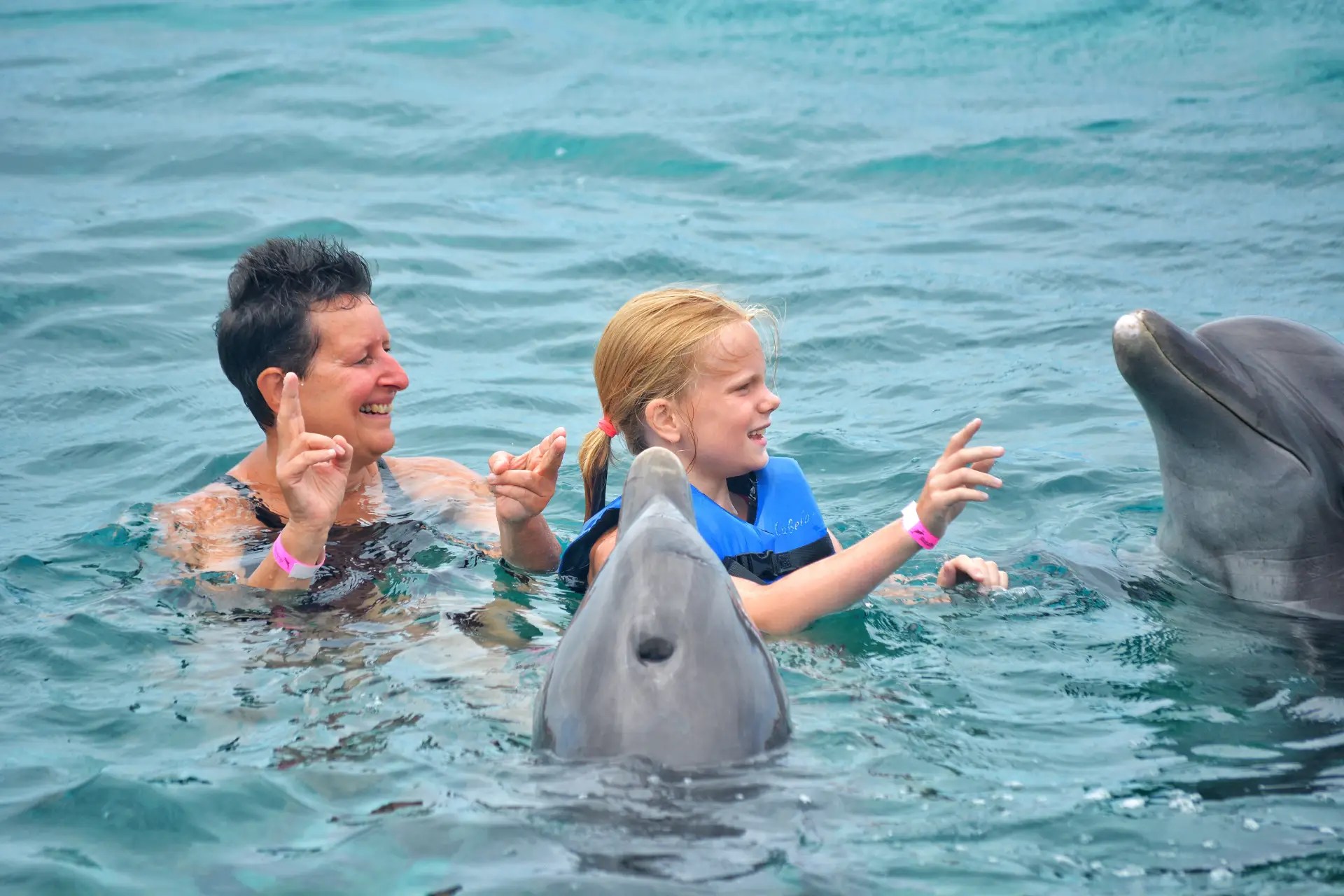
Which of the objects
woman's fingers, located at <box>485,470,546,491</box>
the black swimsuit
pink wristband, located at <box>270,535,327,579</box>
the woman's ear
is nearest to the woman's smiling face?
the woman's ear

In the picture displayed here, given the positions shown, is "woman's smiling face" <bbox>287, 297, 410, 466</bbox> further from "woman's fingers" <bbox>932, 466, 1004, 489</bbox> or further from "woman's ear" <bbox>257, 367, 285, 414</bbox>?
"woman's fingers" <bbox>932, 466, 1004, 489</bbox>

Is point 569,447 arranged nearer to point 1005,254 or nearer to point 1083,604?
point 1083,604

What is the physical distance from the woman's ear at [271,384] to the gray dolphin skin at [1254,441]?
3101 mm

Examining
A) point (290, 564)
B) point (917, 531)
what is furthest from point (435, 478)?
point (917, 531)

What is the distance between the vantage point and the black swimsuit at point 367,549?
16.8ft

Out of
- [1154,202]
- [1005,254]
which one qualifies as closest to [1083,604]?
[1005,254]

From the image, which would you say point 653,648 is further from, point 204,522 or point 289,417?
point 204,522

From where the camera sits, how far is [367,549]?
548 centimetres

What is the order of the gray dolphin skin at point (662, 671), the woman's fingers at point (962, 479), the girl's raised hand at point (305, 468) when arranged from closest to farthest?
A: the gray dolphin skin at point (662, 671) → the woman's fingers at point (962, 479) → the girl's raised hand at point (305, 468)

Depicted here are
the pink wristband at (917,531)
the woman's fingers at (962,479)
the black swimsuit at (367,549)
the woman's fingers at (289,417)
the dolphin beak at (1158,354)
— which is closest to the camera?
the woman's fingers at (962,479)

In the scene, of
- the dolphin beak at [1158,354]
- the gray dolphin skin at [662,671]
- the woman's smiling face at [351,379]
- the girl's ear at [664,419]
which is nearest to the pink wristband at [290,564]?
the woman's smiling face at [351,379]

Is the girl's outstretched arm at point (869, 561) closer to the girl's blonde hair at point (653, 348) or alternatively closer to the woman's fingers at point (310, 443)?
the girl's blonde hair at point (653, 348)

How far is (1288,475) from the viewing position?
4.48 metres

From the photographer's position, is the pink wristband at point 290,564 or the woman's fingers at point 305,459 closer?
the woman's fingers at point 305,459
